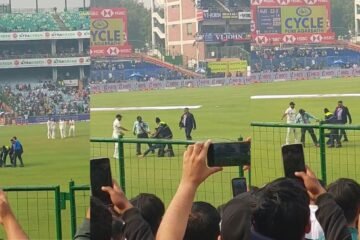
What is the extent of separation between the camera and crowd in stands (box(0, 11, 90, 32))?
2.52 metres

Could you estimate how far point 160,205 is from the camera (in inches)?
121

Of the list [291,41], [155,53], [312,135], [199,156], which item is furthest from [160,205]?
[291,41]

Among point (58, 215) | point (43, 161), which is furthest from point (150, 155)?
point (43, 161)

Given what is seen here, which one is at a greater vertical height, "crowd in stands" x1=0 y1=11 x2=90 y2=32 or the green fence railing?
"crowd in stands" x1=0 y1=11 x2=90 y2=32

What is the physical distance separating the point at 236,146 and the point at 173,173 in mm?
4074

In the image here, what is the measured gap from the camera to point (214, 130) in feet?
14.9

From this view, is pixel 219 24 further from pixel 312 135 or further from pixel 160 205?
pixel 312 135

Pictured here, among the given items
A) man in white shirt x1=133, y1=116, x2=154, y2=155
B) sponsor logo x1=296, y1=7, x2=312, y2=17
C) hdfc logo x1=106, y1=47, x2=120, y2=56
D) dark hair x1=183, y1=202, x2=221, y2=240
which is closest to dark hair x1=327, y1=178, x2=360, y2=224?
dark hair x1=183, y1=202, x2=221, y2=240

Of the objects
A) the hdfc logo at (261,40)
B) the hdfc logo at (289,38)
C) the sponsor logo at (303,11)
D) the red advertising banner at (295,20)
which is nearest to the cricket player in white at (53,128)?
the red advertising banner at (295,20)

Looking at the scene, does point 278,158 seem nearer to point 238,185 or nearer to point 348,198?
point 348,198

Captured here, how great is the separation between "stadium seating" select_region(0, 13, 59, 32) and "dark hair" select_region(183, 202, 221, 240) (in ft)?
2.18

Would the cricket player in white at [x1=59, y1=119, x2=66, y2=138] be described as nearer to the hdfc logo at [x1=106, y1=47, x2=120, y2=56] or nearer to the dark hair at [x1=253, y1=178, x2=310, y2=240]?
the dark hair at [x1=253, y1=178, x2=310, y2=240]

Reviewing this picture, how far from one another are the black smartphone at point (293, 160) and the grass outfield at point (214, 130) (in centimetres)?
34

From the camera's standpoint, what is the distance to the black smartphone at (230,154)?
96.5 inches
